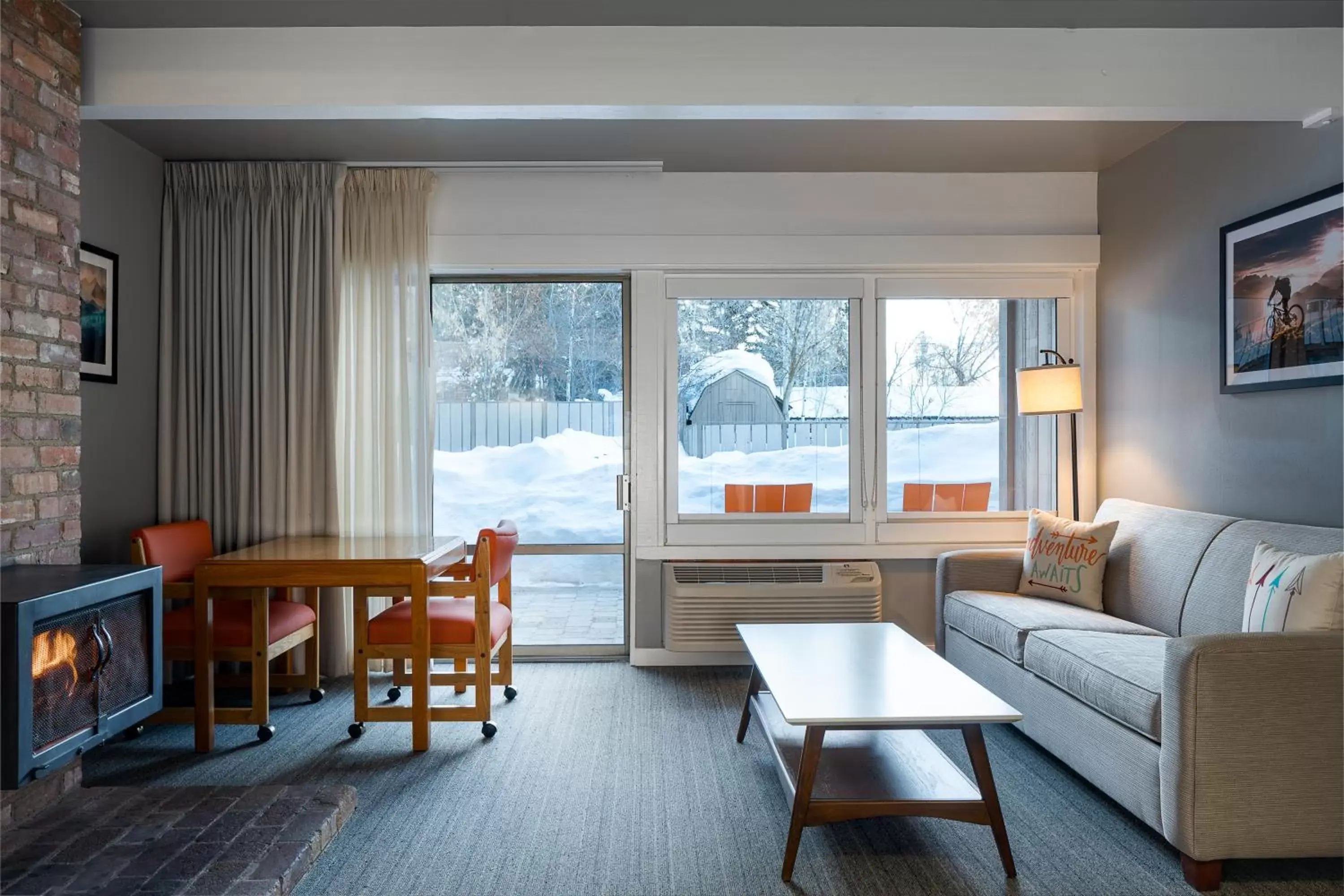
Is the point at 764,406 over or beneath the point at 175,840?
over

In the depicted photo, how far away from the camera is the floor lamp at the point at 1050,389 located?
406 centimetres

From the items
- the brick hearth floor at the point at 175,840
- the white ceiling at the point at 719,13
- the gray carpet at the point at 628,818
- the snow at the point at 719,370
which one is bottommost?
the gray carpet at the point at 628,818

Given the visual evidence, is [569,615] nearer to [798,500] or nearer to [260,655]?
[798,500]

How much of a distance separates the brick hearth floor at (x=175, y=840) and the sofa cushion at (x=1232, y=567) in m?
2.84

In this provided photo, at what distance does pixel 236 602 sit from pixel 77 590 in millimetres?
1393

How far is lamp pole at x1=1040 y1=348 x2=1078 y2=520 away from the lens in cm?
429

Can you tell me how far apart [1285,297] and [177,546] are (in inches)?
176

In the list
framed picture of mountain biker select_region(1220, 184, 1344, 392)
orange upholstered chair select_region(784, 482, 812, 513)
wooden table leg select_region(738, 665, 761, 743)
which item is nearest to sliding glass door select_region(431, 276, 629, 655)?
orange upholstered chair select_region(784, 482, 812, 513)

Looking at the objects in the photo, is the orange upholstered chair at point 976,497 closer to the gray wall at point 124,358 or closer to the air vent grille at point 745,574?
the air vent grille at point 745,574

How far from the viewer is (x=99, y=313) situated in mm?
3650

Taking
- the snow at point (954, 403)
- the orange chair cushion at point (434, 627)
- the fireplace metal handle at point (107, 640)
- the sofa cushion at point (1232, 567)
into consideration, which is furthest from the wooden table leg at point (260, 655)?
the sofa cushion at point (1232, 567)

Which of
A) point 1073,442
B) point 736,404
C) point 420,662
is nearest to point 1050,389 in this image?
point 1073,442

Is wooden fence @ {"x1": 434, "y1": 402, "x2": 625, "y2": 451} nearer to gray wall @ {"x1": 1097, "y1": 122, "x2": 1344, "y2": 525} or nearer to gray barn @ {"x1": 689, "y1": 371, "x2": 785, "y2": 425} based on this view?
gray barn @ {"x1": 689, "y1": 371, "x2": 785, "y2": 425}

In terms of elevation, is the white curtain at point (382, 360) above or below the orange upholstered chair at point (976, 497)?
above
